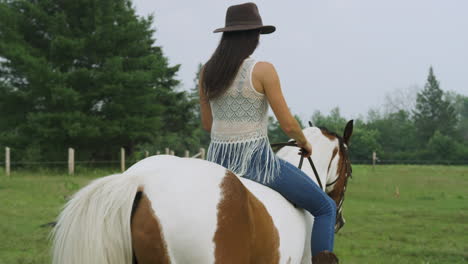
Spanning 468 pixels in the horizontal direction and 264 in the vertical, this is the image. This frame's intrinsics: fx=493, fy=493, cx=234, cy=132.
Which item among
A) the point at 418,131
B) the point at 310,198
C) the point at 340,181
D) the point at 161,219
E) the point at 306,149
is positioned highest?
the point at 306,149

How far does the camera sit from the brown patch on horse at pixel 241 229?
2.23 m

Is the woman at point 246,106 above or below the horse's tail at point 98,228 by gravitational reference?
above

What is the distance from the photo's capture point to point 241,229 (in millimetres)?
Result: 2320

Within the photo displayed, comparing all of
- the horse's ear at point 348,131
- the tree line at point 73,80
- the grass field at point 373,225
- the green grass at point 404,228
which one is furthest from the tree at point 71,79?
the horse's ear at point 348,131

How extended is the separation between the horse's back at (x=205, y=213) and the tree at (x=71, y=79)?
1000 inches

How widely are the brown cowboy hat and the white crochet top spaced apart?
214 mm

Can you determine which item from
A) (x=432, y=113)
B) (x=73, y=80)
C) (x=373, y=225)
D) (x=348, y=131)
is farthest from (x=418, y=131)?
(x=348, y=131)

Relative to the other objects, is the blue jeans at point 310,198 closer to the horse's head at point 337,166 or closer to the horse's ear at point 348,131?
the horse's head at point 337,166

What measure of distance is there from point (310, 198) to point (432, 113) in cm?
7044

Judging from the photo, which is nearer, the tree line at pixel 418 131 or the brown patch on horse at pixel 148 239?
the brown patch on horse at pixel 148 239

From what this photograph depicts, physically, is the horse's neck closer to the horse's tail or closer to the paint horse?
the paint horse

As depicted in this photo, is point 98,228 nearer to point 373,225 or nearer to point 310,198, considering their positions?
point 310,198

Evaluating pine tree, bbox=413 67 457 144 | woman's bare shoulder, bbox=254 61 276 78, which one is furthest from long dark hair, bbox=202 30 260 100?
pine tree, bbox=413 67 457 144

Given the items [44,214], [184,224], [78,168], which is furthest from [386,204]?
[78,168]
